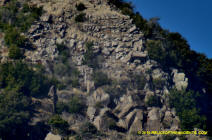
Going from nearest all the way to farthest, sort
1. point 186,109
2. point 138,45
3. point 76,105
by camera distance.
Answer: point 76,105, point 186,109, point 138,45

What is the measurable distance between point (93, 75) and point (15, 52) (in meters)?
9.35

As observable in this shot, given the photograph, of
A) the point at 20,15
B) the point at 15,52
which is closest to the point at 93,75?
the point at 15,52

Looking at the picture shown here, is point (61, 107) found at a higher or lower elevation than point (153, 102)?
lower

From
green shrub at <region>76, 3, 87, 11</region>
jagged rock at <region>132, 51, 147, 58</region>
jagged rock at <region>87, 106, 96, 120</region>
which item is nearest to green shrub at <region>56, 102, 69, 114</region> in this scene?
jagged rock at <region>87, 106, 96, 120</region>

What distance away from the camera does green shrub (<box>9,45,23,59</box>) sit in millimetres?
30603

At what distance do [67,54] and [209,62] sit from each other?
22178mm

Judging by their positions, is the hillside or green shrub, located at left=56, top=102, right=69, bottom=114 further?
green shrub, located at left=56, top=102, right=69, bottom=114

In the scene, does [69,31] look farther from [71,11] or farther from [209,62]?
[209,62]

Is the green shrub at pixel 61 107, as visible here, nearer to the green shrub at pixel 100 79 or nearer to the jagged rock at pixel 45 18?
the green shrub at pixel 100 79

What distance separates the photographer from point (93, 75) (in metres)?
30.7

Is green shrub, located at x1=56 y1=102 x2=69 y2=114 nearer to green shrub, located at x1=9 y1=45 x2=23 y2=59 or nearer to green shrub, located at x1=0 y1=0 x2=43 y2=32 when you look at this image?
green shrub, located at x1=9 y1=45 x2=23 y2=59

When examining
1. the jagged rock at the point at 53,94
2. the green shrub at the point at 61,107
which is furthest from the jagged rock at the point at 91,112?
the jagged rock at the point at 53,94

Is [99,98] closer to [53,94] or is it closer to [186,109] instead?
[53,94]

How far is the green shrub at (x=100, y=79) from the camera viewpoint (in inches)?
1178
